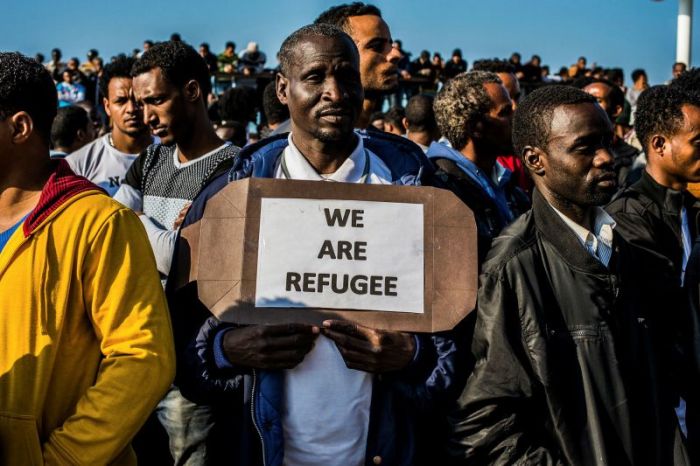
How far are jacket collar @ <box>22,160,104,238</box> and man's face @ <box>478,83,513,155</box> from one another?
8.04ft

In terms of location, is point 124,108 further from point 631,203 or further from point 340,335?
point 340,335

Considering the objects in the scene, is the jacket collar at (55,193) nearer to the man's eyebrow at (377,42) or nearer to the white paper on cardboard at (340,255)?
the white paper on cardboard at (340,255)

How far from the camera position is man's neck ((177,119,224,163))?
3.75 meters

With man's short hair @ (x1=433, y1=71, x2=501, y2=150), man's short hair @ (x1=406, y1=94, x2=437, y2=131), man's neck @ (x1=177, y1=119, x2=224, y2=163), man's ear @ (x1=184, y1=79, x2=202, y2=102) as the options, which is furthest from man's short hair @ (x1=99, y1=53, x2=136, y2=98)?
man's short hair @ (x1=406, y1=94, x2=437, y2=131)

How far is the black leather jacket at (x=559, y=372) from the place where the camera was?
2416 mm

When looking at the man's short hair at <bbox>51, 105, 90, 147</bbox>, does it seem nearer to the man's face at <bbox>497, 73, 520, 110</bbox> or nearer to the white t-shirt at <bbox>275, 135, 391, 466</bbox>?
the man's face at <bbox>497, 73, 520, 110</bbox>

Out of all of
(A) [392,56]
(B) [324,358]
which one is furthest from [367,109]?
(B) [324,358]

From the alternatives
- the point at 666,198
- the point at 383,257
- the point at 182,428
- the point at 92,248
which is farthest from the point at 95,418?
the point at 666,198

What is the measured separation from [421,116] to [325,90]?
464cm

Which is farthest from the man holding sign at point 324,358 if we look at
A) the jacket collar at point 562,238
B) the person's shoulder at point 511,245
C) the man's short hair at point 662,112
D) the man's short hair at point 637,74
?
the man's short hair at point 637,74

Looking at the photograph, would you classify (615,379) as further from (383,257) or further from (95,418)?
(95,418)

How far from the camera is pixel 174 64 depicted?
3848mm

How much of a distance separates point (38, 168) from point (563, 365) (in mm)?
1692

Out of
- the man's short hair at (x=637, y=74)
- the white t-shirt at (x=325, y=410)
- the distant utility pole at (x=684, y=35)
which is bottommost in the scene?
the white t-shirt at (x=325, y=410)
